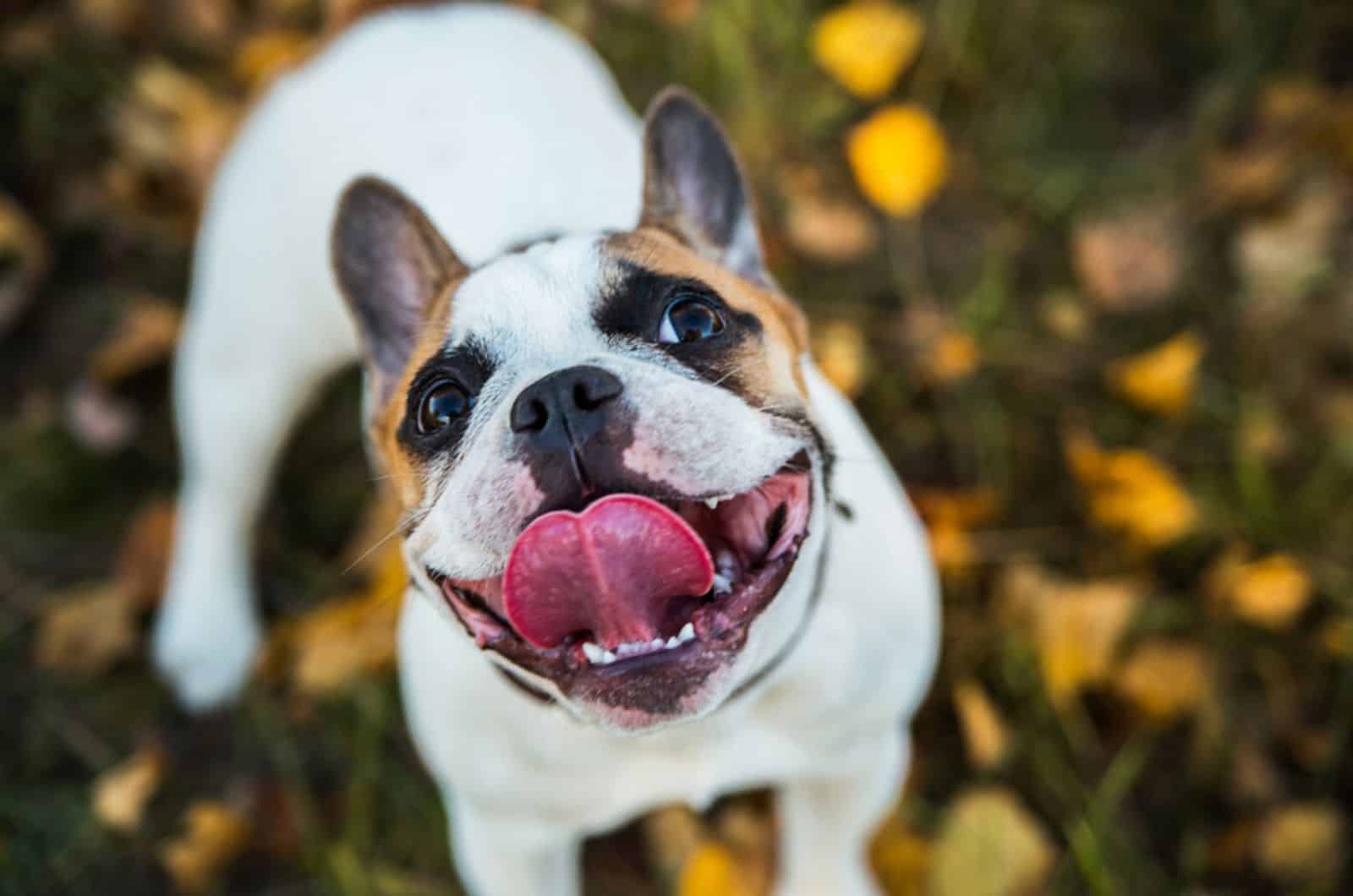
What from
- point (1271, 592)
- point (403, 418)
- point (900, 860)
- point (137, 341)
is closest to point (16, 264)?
point (137, 341)

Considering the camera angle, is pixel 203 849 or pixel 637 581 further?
pixel 203 849

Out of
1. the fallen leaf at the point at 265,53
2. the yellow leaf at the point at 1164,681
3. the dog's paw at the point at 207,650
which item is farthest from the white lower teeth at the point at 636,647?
the fallen leaf at the point at 265,53

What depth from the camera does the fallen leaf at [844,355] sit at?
3514 mm

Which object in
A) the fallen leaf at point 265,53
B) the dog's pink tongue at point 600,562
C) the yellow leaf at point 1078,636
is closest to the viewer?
the dog's pink tongue at point 600,562

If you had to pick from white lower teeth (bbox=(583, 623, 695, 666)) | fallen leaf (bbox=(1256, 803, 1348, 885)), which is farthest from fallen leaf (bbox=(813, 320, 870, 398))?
white lower teeth (bbox=(583, 623, 695, 666))

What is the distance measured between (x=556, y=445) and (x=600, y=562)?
165mm

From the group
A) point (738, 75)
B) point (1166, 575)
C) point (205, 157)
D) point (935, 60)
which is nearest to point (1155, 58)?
point (935, 60)

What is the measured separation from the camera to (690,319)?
76.7 inches

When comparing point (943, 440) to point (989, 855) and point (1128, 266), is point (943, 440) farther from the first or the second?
point (989, 855)

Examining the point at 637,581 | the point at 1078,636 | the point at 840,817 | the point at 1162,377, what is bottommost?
the point at 1078,636

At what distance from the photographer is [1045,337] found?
3660 mm

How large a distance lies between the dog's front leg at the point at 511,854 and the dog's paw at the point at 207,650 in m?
Answer: 1.11

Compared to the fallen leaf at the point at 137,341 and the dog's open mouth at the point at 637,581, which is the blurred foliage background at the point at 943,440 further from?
the dog's open mouth at the point at 637,581

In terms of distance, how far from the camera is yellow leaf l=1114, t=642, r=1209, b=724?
3.04m
